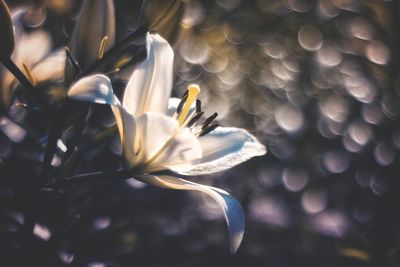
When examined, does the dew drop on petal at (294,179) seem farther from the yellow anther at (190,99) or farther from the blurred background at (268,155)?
the yellow anther at (190,99)

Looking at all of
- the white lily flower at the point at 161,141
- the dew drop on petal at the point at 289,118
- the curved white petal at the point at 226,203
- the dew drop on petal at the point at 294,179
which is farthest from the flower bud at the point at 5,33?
the dew drop on petal at the point at 289,118

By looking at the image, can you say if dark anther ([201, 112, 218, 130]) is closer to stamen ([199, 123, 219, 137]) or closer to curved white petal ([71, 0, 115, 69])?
stamen ([199, 123, 219, 137])

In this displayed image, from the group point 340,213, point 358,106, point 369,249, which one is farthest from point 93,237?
point 358,106

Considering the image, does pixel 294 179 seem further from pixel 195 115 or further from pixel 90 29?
pixel 90 29

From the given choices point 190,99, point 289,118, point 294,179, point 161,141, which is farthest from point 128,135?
point 289,118

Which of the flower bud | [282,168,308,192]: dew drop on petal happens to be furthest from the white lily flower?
[282,168,308,192]: dew drop on petal

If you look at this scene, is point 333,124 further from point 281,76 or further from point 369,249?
point 369,249
